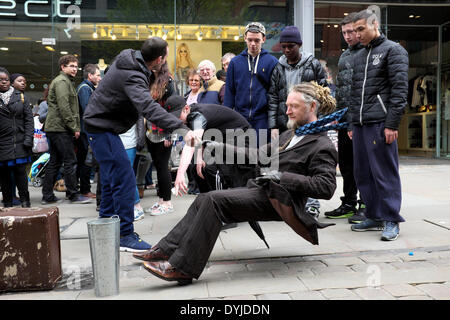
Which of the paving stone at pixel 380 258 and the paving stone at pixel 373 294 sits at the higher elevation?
the paving stone at pixel 373 294

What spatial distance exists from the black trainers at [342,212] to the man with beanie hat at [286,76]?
1201mm

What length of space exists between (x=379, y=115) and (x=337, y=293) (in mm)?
2052

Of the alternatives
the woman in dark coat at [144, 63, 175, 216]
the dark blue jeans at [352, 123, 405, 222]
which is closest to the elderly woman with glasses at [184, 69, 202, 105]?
the woman in dark coat at [144, 63, 175, 216]

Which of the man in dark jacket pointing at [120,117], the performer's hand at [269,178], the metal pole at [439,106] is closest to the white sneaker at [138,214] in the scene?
the man in dark jacket pointing at [120,117]

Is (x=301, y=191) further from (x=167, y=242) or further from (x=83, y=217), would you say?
(x=83, y=217)

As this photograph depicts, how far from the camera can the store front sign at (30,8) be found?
374 inches

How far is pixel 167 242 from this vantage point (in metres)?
3.10

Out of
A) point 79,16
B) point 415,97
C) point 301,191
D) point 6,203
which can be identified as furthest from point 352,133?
point 415,97

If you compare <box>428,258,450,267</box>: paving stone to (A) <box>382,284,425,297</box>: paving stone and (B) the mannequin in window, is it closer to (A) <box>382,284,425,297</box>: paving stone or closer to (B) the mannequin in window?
(A) <box>382,284,425,297</box>: paving stone

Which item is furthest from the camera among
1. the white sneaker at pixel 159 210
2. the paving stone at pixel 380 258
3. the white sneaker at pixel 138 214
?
the white sneaker at pixel 159 210

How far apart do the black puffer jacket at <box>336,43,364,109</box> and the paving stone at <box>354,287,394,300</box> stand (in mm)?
2395

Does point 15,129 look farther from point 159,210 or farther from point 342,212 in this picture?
point 342,212

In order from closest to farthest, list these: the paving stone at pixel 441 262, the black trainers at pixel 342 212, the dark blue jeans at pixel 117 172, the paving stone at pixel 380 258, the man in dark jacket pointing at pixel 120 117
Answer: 1. the paving stone at pixel 441 262
2. the paving stone at pixel 380 258
3. the man in dark jacket pointing at pixel 120 117
4. the dark blue jeans at pixel 117 172
5. the black trainers at pixel 342 212

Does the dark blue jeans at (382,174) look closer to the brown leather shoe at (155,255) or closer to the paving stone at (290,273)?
the paving stone at (290,273)
